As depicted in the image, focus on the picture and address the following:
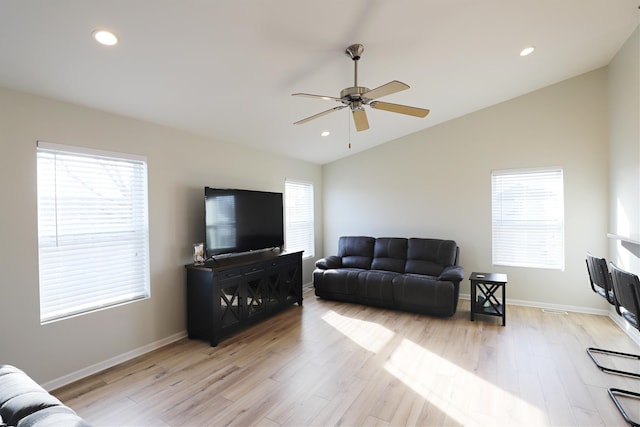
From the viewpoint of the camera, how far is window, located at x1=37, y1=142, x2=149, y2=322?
106 inches

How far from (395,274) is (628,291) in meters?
2.71

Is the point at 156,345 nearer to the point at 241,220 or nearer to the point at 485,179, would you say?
the point at 241,220

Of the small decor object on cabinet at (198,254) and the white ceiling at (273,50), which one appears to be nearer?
the white ceiling at (273,50)

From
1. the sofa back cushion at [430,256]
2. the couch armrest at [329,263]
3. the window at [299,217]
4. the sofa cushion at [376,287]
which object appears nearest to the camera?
the sofa cushion at [376,287]

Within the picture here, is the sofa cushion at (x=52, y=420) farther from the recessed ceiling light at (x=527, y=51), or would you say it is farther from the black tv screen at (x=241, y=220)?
the recessed ceiling light at (x=527, y=51)

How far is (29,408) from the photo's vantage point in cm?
145

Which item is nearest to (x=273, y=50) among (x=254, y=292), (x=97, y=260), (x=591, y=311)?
(x=97, y=260)

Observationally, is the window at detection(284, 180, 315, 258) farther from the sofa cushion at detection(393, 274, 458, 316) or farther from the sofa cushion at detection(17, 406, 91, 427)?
the sofa cushion at detection(17, 406, 91, 427)

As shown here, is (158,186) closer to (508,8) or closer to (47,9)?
(47,9)

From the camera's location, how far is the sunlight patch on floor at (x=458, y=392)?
7.29ft

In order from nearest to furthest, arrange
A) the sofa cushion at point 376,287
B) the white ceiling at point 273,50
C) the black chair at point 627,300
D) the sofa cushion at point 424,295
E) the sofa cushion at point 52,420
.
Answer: the sofa cushion at point 52,420, the white ceiling at point 273,50, the black chair at point 627,300, the sofa cushion at point 424,295, the sofa cushion at point 376,287

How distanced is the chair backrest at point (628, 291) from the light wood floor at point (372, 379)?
705 millimetres

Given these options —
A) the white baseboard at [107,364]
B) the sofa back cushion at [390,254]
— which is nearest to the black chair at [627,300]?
the sofa back cushion at [390,254]

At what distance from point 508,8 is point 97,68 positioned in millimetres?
3312
